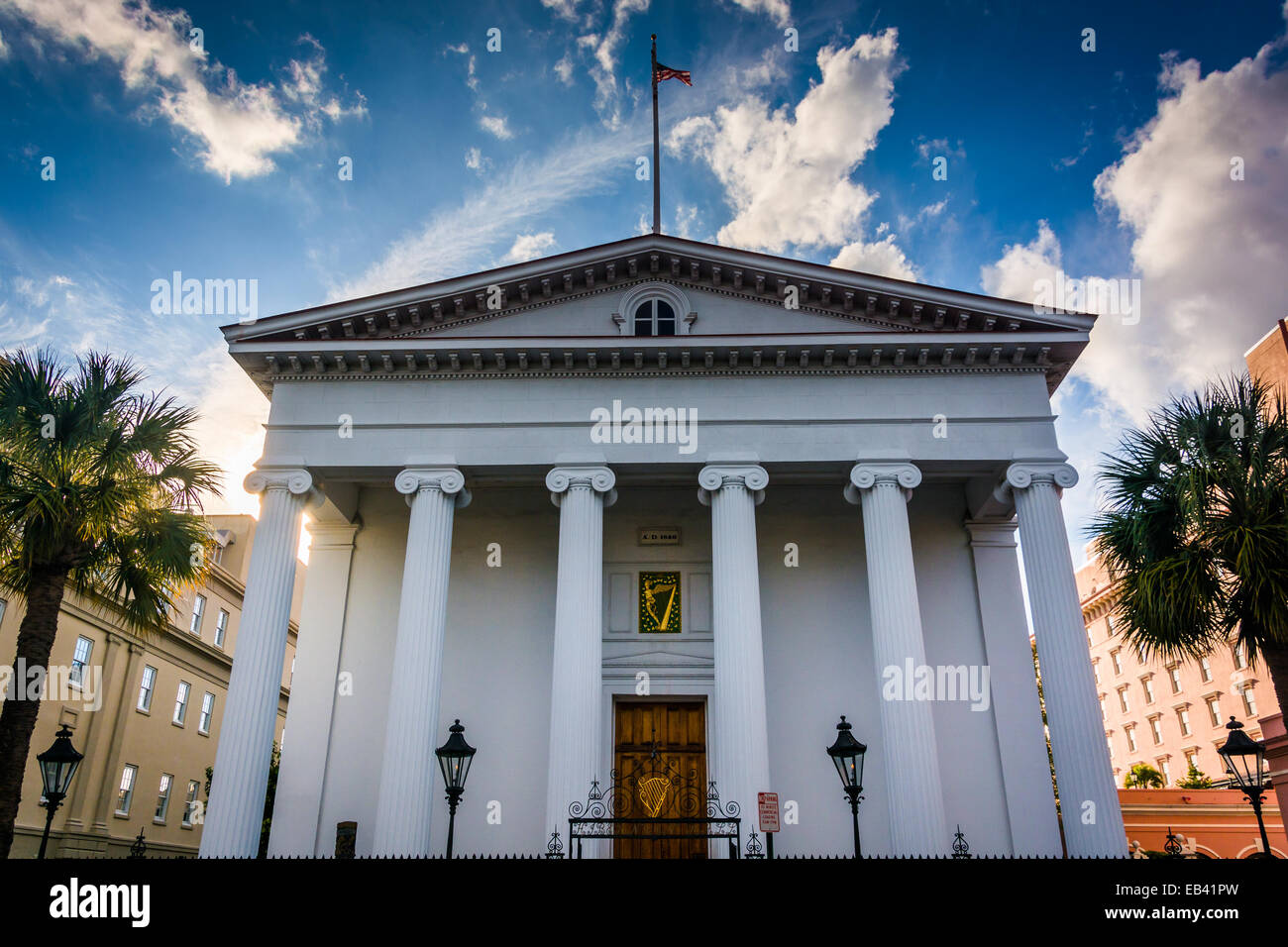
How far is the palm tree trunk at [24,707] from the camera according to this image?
13.6 m

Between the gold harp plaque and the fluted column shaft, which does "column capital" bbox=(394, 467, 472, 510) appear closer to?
the fluted column shaft

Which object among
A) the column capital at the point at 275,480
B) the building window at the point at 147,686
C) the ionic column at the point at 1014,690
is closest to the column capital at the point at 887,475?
the ionic column at the point at 1014,690

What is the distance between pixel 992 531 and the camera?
19.3 m

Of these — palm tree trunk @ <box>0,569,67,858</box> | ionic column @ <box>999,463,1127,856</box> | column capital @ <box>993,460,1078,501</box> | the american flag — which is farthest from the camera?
the american flag

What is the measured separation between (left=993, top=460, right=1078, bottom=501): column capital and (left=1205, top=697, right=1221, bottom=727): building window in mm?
35103

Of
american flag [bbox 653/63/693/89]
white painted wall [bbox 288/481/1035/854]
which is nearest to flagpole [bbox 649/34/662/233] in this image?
american flag [bbox 653/63/693/89]

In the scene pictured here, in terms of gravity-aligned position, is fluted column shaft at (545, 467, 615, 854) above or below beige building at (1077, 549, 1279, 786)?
below

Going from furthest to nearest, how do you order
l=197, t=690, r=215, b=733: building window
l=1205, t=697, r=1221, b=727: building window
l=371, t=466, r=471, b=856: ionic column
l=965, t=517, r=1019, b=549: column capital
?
l=1205, t=697, r=1221, b=727: building window → l=197, t=690, r=215, b=733: building window → l=965, t=517, r=1019, b=549: column capital → l=371, t=466, r=471, b=856: ionic column

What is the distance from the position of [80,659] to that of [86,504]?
18.7 meters

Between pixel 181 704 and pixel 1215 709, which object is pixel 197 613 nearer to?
pixel 181 704

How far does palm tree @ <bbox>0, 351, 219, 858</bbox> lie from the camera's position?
14719 millimetres

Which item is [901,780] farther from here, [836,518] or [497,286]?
[497,286]

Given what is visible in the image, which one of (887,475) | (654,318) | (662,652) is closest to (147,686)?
(662,652)
